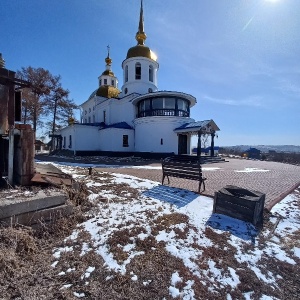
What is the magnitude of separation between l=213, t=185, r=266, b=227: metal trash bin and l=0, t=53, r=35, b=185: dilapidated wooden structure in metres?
4.36

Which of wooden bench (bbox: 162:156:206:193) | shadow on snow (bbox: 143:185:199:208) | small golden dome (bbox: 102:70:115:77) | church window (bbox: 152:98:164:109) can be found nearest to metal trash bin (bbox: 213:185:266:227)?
shadow on snow (bbox: 143:185:199:208)

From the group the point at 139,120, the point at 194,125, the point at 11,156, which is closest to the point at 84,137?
the point at 139,120

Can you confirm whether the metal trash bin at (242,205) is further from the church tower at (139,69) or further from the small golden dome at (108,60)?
the small golden dome at (108,60)

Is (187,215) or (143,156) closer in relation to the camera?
(187,215)

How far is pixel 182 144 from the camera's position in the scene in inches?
899

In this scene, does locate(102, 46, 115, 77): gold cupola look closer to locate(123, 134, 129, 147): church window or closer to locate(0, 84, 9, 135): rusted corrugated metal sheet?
locate(123, 134, 129, 147): church window

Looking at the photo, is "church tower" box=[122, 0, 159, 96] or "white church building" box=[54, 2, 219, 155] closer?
"white church building" box=[54, 2, 219, 155]

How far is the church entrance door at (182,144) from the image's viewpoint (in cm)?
2252

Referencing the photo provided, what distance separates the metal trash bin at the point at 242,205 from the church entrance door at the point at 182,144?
17.5m

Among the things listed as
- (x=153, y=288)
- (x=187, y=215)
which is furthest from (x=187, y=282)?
(x=187, y=215)

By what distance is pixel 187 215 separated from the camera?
181 inches

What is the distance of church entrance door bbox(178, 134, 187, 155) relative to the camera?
2252 cm

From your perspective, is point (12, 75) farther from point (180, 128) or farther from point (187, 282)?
point (180, 128)

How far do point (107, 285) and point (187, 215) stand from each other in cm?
253
